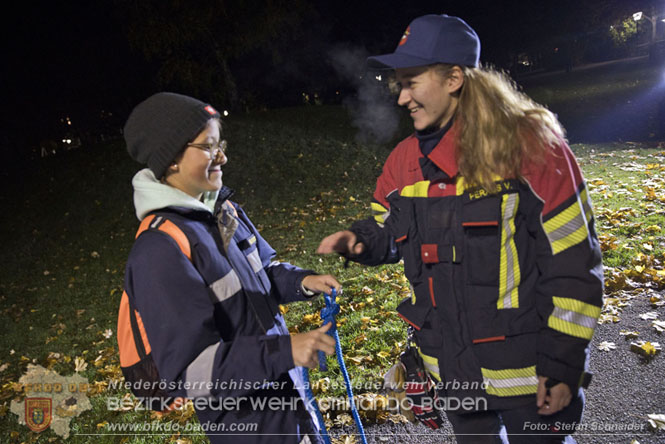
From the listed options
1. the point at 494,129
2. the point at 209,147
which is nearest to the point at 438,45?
the point at 494,129

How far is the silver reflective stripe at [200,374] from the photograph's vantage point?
1577mm

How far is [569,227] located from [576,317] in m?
0.37

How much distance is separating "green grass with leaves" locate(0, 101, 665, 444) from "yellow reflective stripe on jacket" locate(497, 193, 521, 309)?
219cm

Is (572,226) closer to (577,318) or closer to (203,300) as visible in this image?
(577,318)

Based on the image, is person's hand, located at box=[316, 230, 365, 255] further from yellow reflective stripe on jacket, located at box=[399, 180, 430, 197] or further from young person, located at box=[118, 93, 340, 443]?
yellow reflective stripe on jacket, located at box=[399, 180, 430, 197]

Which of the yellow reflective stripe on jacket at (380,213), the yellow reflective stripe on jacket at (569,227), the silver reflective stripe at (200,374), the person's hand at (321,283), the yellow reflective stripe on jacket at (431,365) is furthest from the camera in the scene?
the yellow reflective stripe on jacket at (380,213)

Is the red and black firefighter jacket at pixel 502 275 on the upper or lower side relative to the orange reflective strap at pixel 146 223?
lower

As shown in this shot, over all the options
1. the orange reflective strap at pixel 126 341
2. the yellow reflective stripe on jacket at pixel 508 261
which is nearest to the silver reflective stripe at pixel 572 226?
the yellow reflective stripe on jacket at pixel 508 261

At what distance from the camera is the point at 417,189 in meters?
2.03

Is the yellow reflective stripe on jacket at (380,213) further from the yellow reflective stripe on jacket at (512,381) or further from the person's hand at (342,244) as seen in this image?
the yellow reflective stripe on jacket at (512,381)

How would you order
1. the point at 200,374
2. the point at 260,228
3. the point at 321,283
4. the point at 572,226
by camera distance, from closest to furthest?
the point at 200,374 → the point at 572,226 → the point at 321,283 → the point at 260,228

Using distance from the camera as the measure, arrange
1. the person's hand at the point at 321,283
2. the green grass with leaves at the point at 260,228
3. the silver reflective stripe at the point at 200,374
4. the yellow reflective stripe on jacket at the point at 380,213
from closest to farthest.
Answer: the silver reflective stripe at the point at 200,374 → the person's hand at the point at 321,283 → the yellow reflective stripe on jacket at the point at 380,213 → the green grass with leaves at the point at 260,228

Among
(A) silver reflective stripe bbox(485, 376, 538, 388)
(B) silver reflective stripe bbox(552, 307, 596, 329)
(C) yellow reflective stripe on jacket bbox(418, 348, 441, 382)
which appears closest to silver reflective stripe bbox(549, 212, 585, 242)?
(B) silver reflective stripe bbox(552, 307, 596, 329)

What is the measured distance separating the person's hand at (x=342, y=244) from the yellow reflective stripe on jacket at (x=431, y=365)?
64 centimetres
